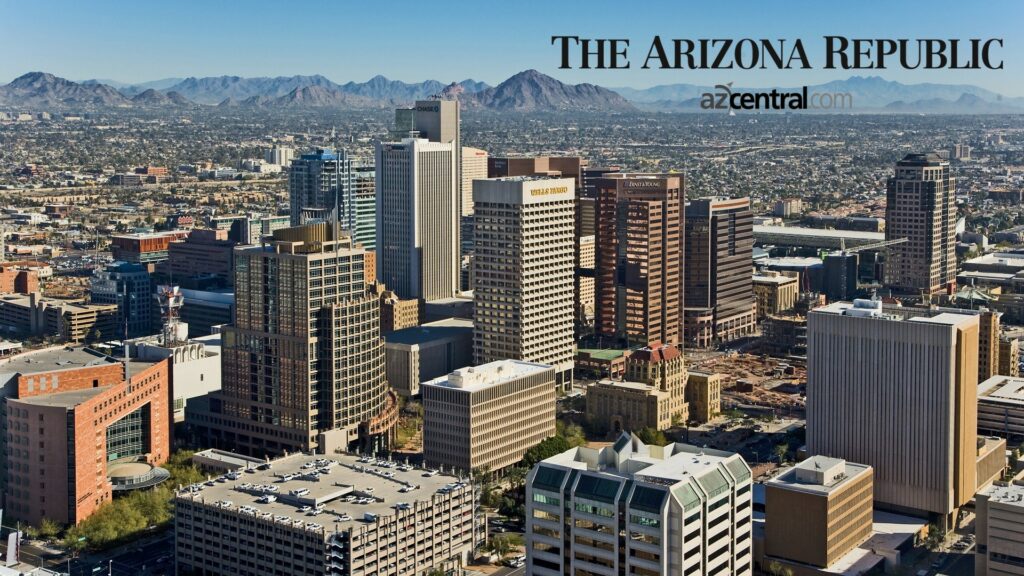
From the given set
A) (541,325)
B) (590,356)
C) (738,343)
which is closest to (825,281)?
(738,343)

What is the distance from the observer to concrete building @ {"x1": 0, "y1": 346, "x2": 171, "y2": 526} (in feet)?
153

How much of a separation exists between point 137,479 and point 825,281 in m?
57.8

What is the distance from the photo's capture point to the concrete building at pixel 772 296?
8925 centimetres

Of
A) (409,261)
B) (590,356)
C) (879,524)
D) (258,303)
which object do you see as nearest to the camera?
(879,524)

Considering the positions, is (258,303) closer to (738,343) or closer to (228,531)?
(228,531)

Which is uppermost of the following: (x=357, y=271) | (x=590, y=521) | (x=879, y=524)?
(x=357, y=271)

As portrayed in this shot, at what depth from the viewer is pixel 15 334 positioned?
82.6m

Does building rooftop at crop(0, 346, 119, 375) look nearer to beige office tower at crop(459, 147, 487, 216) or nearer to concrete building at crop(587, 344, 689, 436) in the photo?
concrete building at crop(587, 344, 689, 436)

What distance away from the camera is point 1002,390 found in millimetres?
58875

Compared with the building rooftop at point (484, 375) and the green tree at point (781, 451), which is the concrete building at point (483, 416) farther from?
the green tree at point (781, 451)

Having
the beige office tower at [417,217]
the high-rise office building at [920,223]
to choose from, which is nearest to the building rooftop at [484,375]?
the beige office tower at [417,217]

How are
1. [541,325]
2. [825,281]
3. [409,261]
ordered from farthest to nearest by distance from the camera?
[825,281], [409,261], [541,325]

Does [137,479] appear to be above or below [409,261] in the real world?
below

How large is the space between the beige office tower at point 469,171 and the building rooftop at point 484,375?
46288 millimetres
